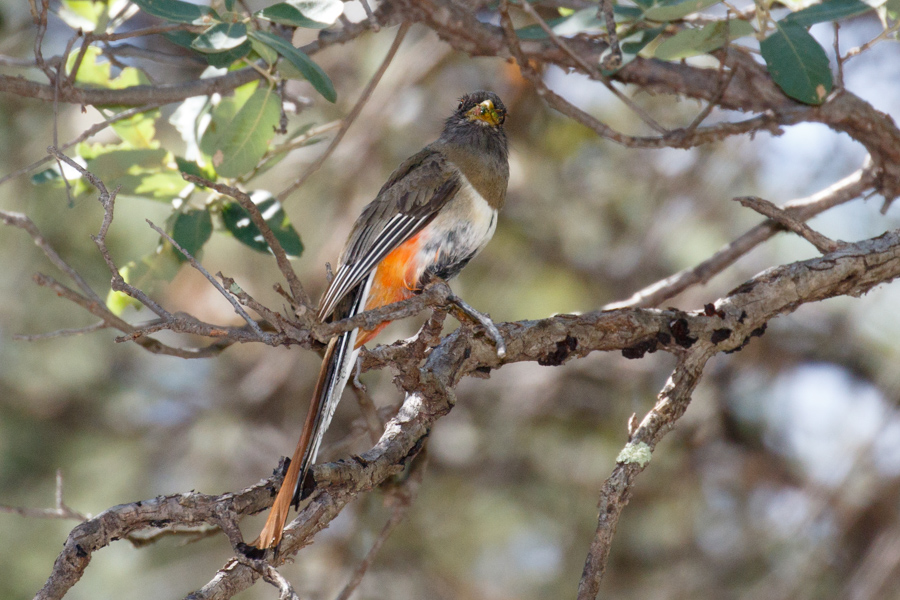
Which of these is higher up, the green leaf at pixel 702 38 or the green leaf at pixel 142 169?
the green leaf at pixel 142 169

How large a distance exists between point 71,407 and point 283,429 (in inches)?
56.2

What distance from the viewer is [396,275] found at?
10.3 ft

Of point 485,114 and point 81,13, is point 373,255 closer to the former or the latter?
point 485,114

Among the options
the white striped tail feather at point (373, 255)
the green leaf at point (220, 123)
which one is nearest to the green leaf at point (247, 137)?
Result: the green leaf at point (220, 123)

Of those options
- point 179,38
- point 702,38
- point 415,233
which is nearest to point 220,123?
point 179,38

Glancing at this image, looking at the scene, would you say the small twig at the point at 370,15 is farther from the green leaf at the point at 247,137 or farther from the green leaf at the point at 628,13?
the green leaf at the point at 628,13

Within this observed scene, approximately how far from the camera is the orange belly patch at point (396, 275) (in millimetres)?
3125

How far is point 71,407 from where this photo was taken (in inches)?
207

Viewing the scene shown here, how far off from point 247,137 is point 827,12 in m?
2.02

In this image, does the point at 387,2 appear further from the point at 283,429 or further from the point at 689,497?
the point at 689,497

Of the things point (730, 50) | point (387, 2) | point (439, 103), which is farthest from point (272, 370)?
point (730, 50)

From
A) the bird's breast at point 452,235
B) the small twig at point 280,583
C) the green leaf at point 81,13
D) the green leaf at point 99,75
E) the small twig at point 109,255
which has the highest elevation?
the green leaf at point 81,13

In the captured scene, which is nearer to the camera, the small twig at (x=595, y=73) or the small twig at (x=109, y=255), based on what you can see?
the small twig at (x=109, y=255)

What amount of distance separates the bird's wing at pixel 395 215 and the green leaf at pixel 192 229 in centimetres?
50
